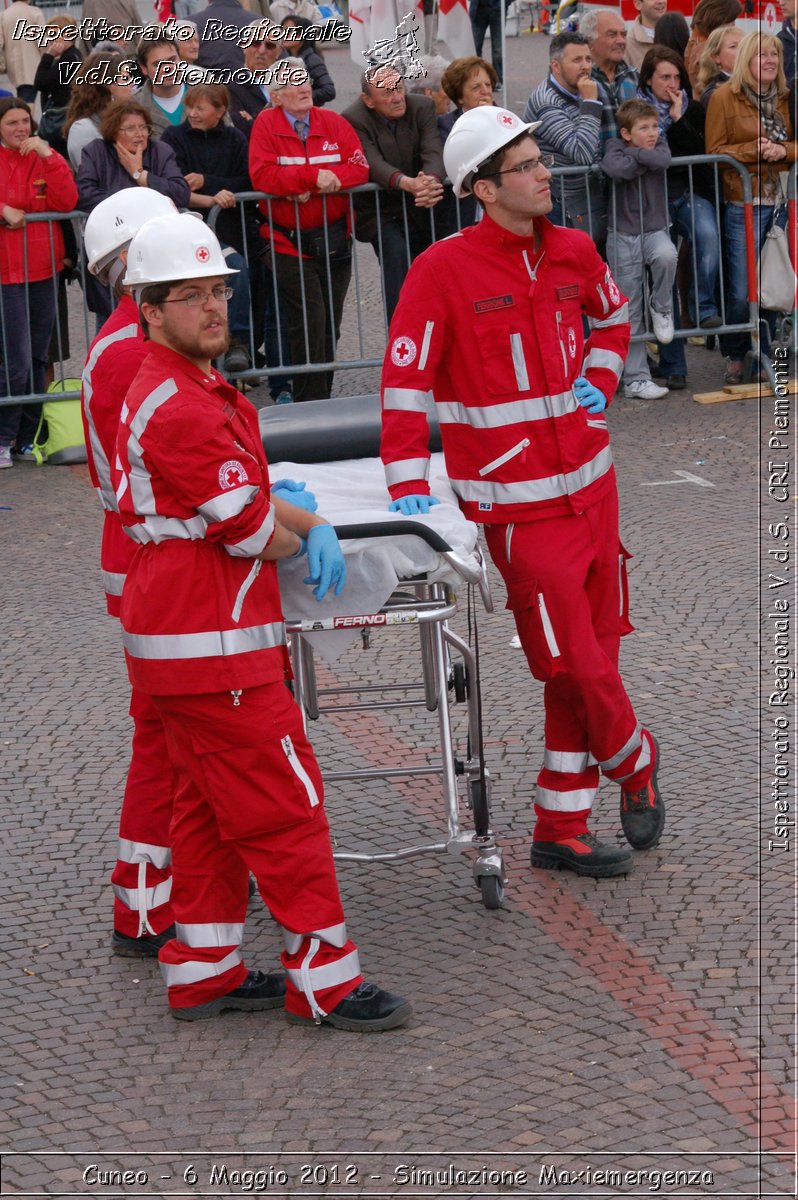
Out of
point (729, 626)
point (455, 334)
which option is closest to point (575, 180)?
point (729, 626)

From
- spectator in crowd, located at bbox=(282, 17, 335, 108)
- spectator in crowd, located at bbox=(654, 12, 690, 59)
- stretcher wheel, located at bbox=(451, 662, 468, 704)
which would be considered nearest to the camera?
stretcher wheel, located at bbox=(451, 662, 468, 704)

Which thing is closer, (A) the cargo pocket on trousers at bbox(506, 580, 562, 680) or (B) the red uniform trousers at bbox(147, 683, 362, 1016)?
(B) the red uniform trousers at bbox(147, 683, 362, 1016)

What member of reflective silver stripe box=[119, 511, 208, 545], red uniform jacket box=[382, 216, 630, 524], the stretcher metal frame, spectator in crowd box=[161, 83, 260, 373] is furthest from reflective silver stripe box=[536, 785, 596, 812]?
spectator in crowd box=[161, 83, 260, 373]

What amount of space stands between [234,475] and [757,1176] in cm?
200

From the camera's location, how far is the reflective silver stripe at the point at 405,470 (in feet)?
16.2

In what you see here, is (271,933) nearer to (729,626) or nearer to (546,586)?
(546,586)

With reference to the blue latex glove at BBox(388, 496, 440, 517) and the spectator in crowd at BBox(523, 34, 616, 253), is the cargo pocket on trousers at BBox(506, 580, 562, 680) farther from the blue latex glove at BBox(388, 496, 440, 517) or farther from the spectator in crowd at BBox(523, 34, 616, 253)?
the spectator in crowd at BBox(523, 34, 616, 253)

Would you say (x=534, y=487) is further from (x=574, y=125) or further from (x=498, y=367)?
(x=574, y=125)

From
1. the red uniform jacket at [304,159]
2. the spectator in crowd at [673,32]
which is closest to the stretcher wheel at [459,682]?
the red uniform jacket at [304,159]

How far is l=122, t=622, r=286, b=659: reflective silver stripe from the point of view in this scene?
13.9 ft

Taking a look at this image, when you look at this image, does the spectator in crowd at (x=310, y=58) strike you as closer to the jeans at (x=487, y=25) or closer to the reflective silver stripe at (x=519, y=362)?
the jeans at (x=487, y=25)

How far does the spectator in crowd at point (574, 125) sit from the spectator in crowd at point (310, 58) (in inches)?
76.0

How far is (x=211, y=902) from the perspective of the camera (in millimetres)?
4516

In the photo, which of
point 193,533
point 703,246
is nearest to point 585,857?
point 193,533
